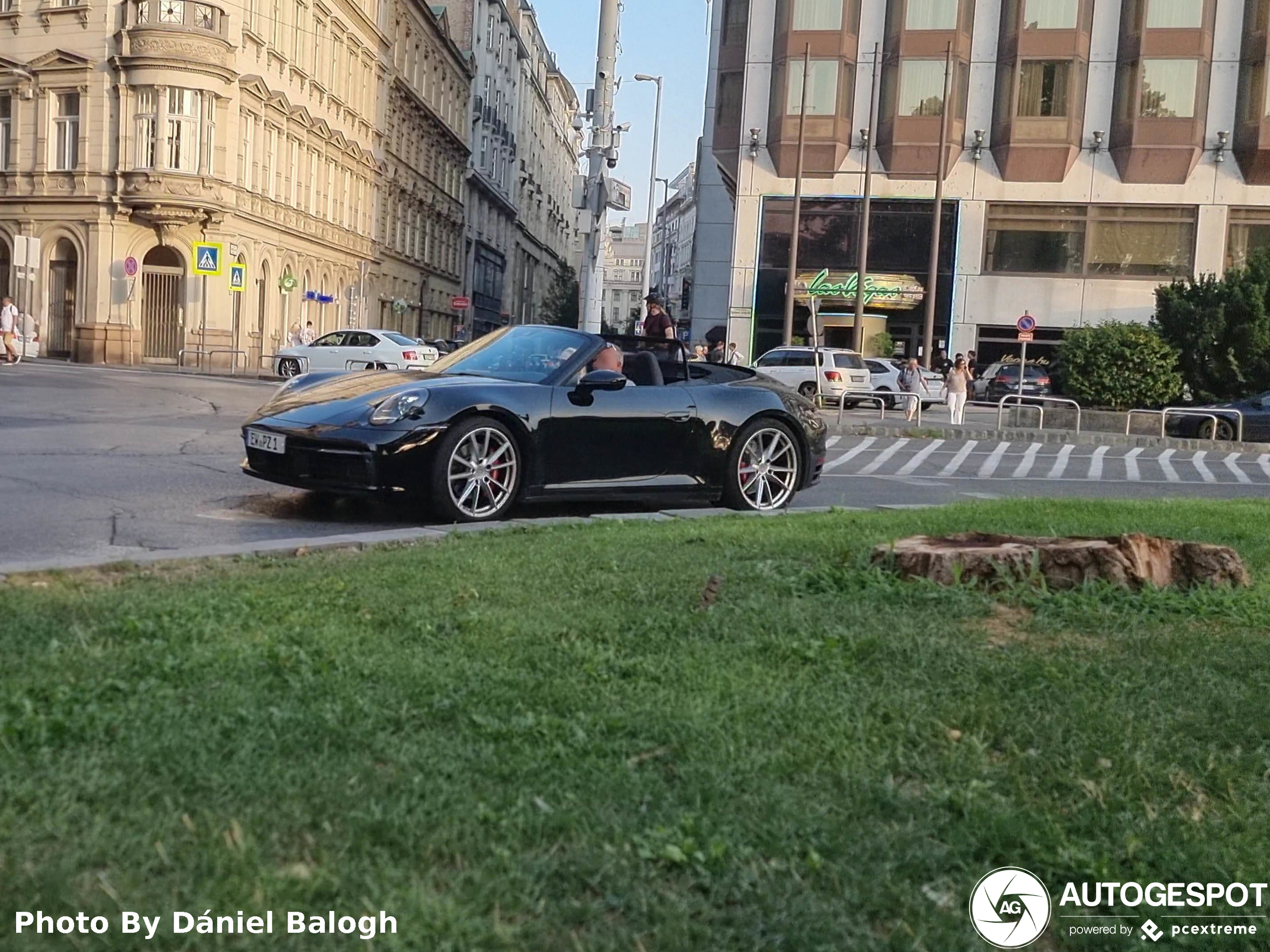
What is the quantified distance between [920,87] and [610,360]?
39403 mm

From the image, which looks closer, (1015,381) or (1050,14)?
(1015,381)

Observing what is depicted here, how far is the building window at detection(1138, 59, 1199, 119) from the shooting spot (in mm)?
43812

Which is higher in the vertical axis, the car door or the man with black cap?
the man with black cap

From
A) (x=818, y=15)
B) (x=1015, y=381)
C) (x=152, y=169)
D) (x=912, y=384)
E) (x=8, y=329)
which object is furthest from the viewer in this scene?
(x=818, y=15)

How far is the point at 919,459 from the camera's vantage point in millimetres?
18750

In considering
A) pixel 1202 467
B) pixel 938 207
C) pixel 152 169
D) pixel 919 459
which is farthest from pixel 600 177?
pixel 938 207

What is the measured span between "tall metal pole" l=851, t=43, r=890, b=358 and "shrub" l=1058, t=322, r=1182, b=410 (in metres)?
11.5

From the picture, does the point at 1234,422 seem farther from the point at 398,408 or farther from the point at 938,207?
the point at 398,408


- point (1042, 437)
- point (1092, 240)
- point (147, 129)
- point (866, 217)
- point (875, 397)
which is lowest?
point (1042, 437)

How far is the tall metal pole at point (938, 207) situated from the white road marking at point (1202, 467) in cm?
2016

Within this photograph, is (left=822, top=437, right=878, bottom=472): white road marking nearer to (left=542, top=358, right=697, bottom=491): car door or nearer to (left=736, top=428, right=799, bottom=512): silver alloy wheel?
(left=736, top=428, right=799, bottom=512): silver alloy wheel

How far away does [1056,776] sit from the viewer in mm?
3430

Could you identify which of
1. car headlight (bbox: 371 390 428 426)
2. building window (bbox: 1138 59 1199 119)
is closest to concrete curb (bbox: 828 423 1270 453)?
car headlight (bbox: 371 390 428 426)

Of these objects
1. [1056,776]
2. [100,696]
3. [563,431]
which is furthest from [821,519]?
[100,696]
